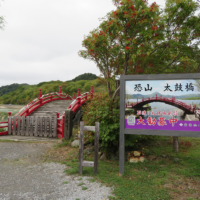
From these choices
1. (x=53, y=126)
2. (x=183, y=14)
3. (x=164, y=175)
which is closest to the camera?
(x=164, y=175)

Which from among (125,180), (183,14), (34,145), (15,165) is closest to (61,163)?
(15,165)

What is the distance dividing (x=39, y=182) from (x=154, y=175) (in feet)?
9.53

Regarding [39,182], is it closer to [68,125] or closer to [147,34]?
[68,125]

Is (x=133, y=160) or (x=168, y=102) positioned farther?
(x=133, y=160)

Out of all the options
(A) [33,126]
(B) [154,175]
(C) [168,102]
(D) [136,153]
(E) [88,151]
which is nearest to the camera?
(C) [168,102]

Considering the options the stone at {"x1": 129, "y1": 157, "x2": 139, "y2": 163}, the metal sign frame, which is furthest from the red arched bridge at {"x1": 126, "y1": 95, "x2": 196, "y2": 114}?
the stone at {"x1": 129, "y1": 157, "x2": 139, "y2": 163}

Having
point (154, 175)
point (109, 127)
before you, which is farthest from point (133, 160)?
point (109, 127)

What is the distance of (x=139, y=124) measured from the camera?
4.34 m

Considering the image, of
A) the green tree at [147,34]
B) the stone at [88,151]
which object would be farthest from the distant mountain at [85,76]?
the stone at [88,151]

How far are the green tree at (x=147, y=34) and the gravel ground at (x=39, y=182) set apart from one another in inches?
168

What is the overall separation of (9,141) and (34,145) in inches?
60.9

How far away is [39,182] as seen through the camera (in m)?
4.05

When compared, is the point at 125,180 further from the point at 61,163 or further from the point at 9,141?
the point at 9,141

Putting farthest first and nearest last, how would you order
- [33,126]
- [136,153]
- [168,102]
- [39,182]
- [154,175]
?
[33,126] < [136,153] < [154,175] < [168,102] < [39,182]
